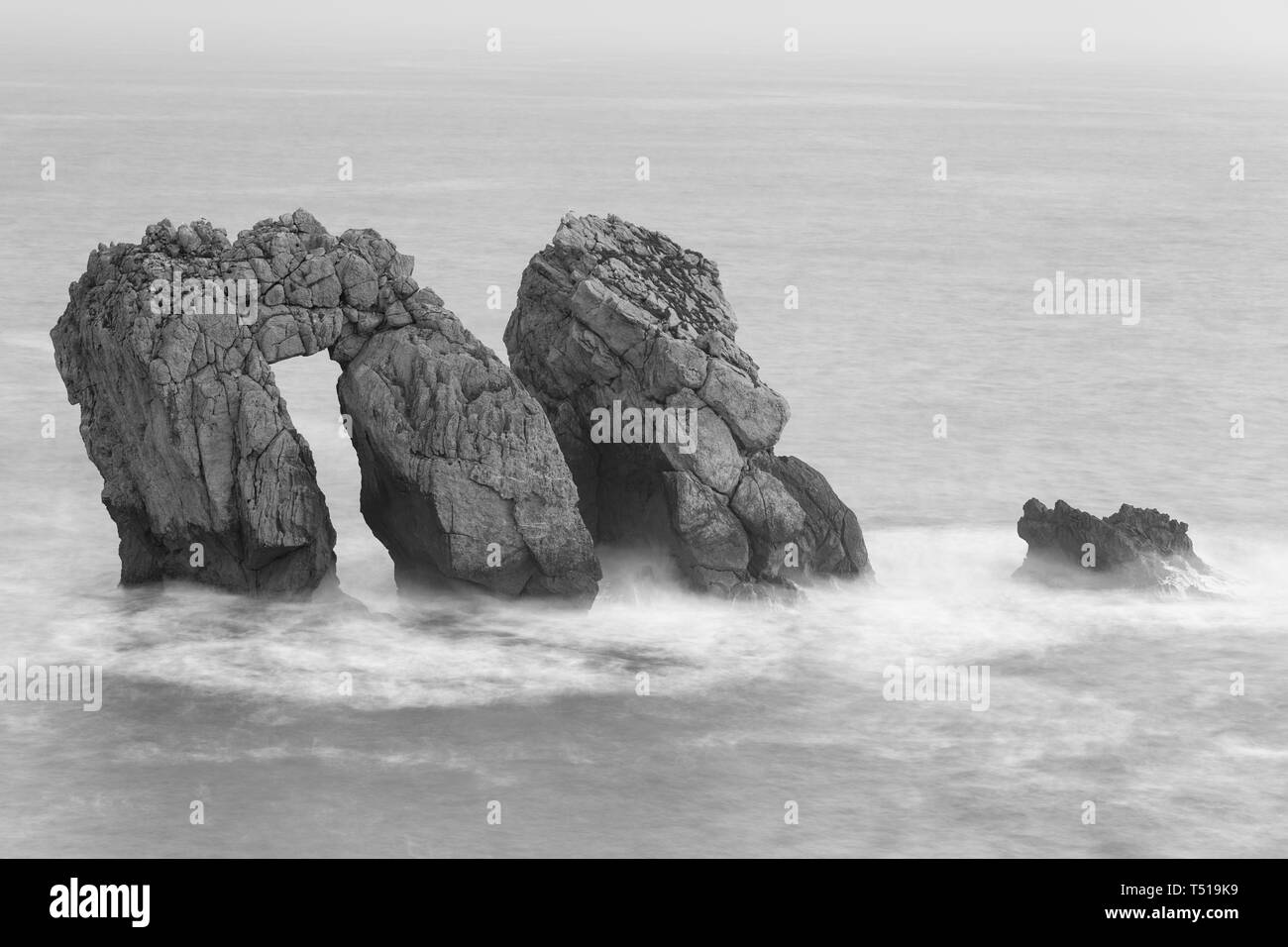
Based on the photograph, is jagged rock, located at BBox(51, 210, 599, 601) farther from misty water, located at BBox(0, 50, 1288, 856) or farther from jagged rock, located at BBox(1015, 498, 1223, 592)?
jagged rock, located at BBox(1015, 498, 1223, 592)

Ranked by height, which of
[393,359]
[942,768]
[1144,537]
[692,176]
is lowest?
[942,768]

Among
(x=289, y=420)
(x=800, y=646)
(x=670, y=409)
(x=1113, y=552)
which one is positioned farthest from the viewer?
(x=1113, y=552)

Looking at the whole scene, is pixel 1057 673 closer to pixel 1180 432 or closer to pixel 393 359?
pixel 393 359

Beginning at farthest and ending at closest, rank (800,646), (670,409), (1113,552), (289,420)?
(1113,552)
(670,409)
(289,420)
(800,646)

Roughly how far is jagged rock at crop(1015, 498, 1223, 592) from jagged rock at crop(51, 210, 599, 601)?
9539mm

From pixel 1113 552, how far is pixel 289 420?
16.7 metres

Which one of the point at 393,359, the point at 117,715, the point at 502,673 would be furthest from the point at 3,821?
the point at 393,359

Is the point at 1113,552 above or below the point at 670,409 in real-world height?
below

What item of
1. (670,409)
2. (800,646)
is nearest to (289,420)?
(670,409)

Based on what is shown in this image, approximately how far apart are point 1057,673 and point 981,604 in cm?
383

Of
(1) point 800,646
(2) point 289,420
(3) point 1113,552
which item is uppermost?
(2) point 289,420

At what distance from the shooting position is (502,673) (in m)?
39.7

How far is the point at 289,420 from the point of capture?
138ft

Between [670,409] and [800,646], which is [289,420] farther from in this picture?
[800,646]
